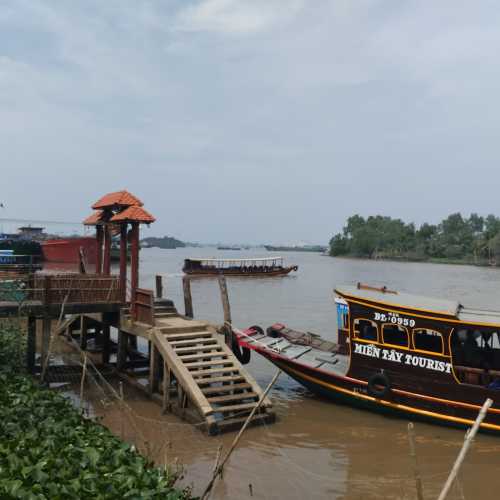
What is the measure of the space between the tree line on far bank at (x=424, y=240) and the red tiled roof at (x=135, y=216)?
10142 centimetres

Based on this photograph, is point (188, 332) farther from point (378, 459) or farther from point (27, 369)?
point (378, 459)

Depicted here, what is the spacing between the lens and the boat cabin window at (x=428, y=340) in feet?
35.7

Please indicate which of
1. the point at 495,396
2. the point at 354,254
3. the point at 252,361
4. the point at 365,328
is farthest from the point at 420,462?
the point at 354,254

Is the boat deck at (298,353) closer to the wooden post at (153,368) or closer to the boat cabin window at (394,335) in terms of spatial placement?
the boat cabin window at (394,335)

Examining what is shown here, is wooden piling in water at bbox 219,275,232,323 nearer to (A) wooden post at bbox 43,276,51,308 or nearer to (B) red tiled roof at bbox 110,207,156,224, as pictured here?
(B) red tiled roof at bbox 110,207,156,224

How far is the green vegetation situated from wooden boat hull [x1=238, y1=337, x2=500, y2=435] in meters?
6.02

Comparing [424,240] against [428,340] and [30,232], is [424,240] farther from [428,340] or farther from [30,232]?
[428,340]

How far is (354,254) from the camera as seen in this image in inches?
5320

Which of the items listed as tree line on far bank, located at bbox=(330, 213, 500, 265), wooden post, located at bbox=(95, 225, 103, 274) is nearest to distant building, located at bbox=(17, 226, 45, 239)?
wooden post, located at bbox=(95, 225, 103, 274)

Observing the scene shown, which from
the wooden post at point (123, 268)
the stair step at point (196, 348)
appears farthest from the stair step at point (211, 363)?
the wooden post at point (123, 268)

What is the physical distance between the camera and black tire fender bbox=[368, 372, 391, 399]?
1141cm

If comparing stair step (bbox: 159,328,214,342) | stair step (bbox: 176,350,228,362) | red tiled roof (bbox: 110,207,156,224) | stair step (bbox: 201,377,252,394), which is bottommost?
stair step (bbox: 201,377,252,394)

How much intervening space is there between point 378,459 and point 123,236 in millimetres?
8040

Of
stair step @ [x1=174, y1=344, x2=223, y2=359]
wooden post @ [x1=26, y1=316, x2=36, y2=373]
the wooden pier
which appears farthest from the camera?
wooden post @ [x1=26, y1=316, x2=36, y2=373]
